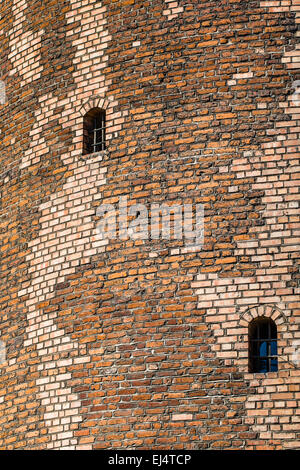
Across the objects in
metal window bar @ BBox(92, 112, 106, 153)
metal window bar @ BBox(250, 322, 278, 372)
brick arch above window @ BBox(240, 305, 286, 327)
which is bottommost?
metal window bar @ BBox(250, 322, 278, 372)

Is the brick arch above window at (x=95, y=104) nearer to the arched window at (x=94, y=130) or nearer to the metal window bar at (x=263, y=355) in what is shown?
the arched window at (x=94, y=130)

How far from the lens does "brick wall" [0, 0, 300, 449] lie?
11398mm

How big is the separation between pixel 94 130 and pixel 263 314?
9.34 feet

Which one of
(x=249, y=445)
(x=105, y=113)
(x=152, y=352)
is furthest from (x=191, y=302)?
(x=105, y=113)

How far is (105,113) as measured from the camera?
42.0ft

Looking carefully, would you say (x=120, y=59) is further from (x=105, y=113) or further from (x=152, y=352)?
(x=152, y=352)

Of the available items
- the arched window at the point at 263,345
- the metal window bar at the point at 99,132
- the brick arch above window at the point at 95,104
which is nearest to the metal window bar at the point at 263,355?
the arched window at the point at 263,345

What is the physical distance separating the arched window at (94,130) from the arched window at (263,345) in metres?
2.65

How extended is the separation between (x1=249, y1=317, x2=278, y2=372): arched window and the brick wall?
103mm

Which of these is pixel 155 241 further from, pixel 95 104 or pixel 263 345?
pixel 95 104

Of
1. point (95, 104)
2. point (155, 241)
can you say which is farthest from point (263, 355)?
point (95, 104)

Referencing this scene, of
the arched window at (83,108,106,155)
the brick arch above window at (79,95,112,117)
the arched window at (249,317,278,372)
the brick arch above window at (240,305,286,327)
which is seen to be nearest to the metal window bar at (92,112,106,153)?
the arched window at (83,108,106,155)

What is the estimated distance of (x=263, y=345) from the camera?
11438mm

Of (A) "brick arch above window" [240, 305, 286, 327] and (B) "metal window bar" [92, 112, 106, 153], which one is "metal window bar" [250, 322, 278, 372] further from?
(B) "metal window bar" [92, 112, 106, 153]
